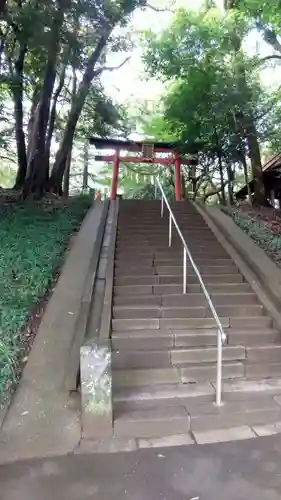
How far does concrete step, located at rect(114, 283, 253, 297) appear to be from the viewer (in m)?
6.23

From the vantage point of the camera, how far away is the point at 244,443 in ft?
11.5

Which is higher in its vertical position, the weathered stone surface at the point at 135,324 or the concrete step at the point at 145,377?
the weathered stone surface at the point at 135,324

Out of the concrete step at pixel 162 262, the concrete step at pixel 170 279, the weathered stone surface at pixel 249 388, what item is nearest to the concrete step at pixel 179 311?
the concrete step at pixel 170 279

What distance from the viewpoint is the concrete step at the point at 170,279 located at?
656cm

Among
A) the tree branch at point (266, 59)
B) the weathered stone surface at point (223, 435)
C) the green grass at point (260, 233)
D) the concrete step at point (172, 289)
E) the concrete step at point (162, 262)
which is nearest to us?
the weathered stone surface at point (223, 435)

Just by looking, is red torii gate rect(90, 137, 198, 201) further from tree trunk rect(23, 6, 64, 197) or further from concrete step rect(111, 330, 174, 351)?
concrete step rect(111, 330, 174, 351)

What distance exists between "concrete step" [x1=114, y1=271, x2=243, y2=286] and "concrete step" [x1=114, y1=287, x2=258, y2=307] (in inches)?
16.1

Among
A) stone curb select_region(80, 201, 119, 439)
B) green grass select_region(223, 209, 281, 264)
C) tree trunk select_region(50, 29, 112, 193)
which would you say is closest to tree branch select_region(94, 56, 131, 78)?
tree trunk select_region(50, 29, 112, 193)

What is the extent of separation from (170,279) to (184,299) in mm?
674

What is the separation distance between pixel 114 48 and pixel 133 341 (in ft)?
35.3

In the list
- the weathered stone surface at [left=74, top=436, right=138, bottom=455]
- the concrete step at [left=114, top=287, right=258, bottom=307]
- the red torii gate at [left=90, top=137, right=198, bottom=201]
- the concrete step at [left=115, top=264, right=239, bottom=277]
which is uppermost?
the red torii gate at [left=90, top=137, right=198, bottom=201]

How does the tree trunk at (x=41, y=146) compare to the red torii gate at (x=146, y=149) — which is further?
the red torii gate at (x=146, y=149)

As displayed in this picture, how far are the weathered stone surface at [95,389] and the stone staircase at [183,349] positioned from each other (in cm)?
17

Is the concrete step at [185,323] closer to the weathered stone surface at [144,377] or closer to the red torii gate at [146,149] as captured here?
the weathered stone surface at [144,377]
